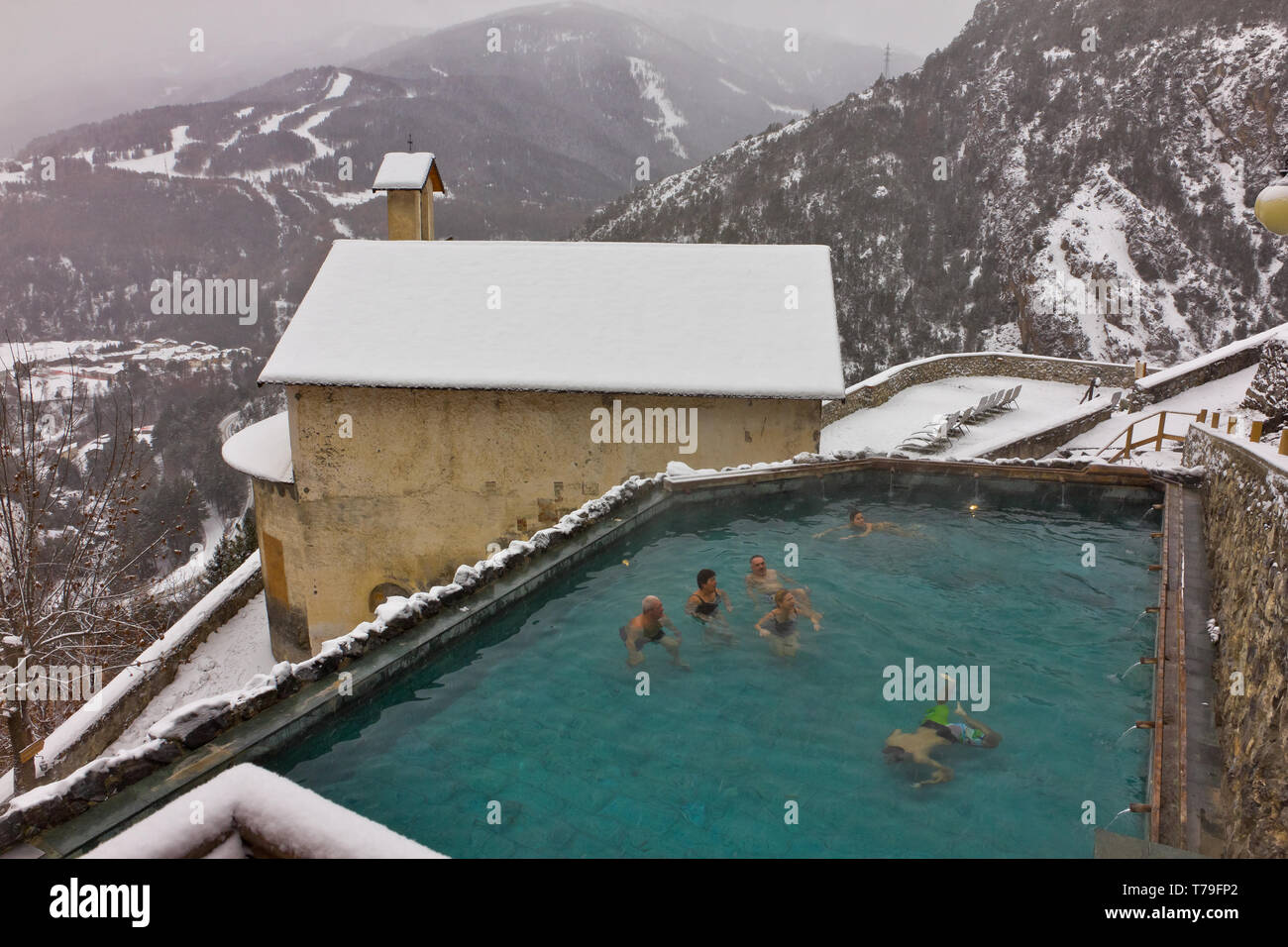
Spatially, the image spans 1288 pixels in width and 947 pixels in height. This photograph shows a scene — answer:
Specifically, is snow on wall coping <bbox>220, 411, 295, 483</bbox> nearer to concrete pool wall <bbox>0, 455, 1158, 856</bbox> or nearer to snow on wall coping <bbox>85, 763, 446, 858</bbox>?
concrete pool wall <bbox>0, 455, 1158, 856</bbox>

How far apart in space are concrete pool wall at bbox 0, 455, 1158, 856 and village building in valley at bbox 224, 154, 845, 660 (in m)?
3.74

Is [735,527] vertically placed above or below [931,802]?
above

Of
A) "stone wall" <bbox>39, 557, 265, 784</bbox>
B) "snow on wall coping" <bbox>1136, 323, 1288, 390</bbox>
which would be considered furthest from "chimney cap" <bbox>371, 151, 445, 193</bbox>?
"snow on wall coping" <bbox>1136, 323, 1288, 390</bbox>

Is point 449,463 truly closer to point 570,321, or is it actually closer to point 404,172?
point 570,321

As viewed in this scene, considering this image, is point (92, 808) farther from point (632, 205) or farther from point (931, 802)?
point (632, 205)

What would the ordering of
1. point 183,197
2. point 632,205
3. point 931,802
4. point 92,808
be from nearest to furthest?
point 92,808 < point 931,802 < point 632,205 < point 183,197

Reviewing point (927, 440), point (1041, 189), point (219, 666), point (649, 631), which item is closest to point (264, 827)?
point (649, 631)

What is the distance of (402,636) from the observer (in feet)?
22.5

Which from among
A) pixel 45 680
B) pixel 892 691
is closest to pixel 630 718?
pixel 892 691

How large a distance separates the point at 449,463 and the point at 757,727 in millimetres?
10984

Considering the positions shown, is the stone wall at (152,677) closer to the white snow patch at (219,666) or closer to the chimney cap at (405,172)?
the white snow patch at (219,666)

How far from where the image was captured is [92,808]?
460 centimetres

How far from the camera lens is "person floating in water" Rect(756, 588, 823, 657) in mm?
7676
